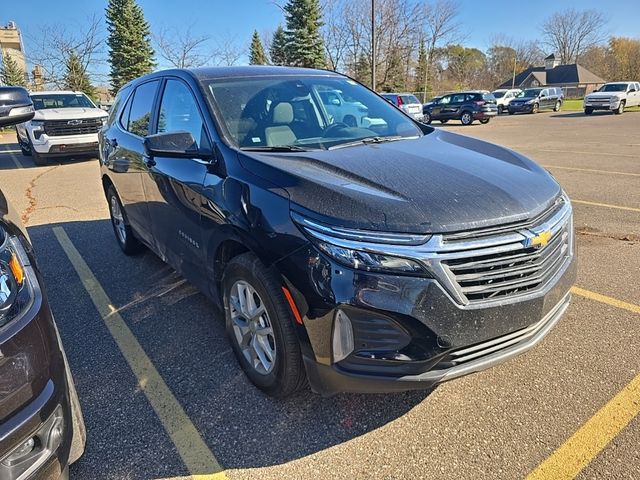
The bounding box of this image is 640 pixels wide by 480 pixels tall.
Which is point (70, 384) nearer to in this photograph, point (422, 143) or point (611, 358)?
point (422, 143)

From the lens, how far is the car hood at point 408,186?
203cm

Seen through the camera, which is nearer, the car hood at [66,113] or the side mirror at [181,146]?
the side mirror at [181,146]

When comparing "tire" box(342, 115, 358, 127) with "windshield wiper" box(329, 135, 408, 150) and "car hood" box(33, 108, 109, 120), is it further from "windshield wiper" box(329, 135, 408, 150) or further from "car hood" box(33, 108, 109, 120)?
"car hood" box(33, 108, 109, 120)

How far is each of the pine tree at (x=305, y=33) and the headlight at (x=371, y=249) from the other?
144 feet

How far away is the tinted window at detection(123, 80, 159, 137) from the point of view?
3841 millimetres

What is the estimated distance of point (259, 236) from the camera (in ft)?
7.55

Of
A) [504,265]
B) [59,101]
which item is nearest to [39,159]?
[59,101]

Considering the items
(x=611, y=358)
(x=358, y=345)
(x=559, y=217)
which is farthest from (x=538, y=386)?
(x=358, y=345)

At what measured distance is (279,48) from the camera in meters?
50.1

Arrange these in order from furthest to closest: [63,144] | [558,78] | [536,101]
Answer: [558,78] < [536,101] < [63,144]

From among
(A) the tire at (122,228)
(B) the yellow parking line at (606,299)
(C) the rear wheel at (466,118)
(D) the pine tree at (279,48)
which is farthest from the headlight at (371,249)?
(D) the pine tree at (279,48)

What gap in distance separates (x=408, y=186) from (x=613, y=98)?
34518 mm

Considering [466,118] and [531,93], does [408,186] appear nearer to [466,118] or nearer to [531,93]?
[466,118]

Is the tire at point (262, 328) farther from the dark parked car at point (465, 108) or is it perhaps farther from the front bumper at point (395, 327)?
the dark parked car at point (465, 108)
